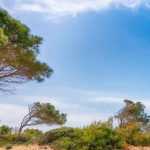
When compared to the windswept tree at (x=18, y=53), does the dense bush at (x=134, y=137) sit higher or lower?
lower

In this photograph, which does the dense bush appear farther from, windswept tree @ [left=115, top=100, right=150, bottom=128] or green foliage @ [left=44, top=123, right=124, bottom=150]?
windswept tree @ [left=115, top=100, right=150, bottom=128]

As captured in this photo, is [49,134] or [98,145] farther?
[49,134]

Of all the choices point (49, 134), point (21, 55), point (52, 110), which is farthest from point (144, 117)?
point (49, 134)

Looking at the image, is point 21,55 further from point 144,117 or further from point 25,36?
point 144,117

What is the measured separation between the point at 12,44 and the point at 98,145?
8.30m

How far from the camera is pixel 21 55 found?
21.9 m

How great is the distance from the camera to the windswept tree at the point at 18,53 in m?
20.2

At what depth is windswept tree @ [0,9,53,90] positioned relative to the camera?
2017 centimetres

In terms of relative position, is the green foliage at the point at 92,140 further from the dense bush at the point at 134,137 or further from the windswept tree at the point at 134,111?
the windswept tree at the point at 134,111

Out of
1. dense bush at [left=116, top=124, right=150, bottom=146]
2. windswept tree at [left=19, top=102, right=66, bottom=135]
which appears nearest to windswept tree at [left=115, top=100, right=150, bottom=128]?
windswept tree at [left=19, top=102, right=66, bottom=135]

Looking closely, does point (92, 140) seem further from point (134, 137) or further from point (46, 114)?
point (46, 114)

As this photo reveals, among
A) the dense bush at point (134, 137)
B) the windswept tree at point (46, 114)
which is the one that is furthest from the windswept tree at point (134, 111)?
the dense bush at point (134, 137)

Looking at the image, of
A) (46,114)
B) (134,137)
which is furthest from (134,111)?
(134,137)

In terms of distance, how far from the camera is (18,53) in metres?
21.4
